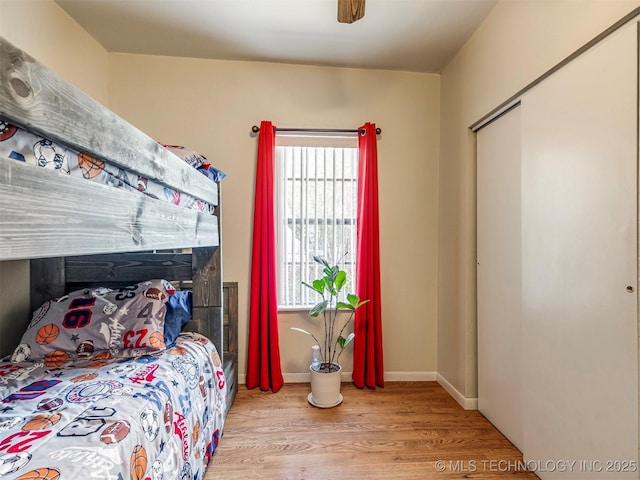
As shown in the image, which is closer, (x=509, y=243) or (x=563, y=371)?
(x=563, y=371)

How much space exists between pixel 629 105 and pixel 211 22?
228 cm

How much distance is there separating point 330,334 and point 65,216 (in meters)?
2.08

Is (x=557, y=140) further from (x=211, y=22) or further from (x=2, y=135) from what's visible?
(x=211, y=22)

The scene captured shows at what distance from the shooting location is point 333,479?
1404mm

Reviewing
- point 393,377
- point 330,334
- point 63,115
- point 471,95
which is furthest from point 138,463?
point 471,95

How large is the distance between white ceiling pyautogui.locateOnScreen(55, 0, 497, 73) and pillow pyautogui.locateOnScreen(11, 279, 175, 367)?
1802 millimetres

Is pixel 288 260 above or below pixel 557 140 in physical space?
below

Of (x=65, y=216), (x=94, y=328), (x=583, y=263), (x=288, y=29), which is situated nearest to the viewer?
(x=65, y=216)

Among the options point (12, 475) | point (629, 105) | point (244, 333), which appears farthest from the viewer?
point (244, 333)

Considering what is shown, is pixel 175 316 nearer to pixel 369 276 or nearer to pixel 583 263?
pixel 369 276

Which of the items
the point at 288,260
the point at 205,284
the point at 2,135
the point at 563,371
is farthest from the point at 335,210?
the point at 2,135

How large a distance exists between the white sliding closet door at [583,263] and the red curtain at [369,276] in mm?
1030

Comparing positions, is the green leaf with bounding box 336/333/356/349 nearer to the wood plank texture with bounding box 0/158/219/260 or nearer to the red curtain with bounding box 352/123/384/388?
the red curtain with bounding box 352/123/384/388

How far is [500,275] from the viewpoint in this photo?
181 cm
